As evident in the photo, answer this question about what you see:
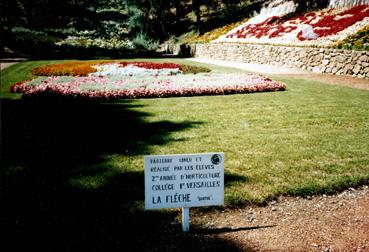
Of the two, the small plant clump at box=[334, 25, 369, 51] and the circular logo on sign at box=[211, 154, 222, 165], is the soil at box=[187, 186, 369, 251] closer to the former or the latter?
the circular logo on sign at box=[211, 154, 222, 165]

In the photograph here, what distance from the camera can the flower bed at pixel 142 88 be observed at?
1080 centimetres

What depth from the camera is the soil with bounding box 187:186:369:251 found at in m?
3.35

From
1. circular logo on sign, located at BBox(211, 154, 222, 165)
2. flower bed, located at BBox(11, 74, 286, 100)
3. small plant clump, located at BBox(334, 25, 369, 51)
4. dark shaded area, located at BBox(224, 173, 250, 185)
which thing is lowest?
flower bed, located at BBox(11, 74, 286, 100)

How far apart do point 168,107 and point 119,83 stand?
405 cm

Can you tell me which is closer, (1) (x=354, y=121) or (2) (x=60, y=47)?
(1) (x=354, y=121)

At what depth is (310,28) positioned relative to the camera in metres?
24.2

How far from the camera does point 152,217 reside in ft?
12.4

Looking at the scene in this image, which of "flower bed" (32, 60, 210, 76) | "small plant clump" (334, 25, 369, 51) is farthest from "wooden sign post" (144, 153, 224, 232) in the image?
"small plant clump" (334, 25, 369, 51)

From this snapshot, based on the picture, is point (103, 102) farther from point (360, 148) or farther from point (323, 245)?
point (323, 245)

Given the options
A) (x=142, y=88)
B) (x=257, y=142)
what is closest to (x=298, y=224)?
(x=257, y=142)

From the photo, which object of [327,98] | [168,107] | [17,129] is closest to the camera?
[17,129]

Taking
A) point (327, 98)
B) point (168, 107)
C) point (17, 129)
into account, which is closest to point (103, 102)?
point (168, 107)

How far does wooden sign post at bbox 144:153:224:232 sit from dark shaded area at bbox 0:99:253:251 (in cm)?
40

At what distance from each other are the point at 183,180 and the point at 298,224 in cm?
140
